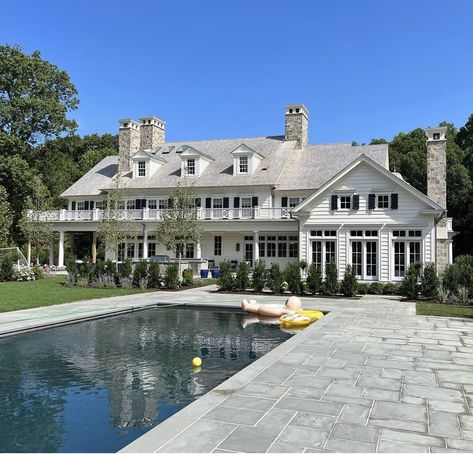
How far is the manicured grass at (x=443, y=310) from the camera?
1411 cm

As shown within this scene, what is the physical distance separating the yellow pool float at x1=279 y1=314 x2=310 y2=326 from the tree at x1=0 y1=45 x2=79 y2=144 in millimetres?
35534

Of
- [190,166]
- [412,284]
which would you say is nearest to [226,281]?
[412,284]

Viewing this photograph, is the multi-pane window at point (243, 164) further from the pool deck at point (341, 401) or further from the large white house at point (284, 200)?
the pool deck at point (341, 401)

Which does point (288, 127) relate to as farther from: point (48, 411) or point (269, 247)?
point (48, 411)

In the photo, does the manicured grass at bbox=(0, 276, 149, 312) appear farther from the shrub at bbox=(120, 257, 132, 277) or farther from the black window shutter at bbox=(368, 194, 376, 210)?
the black window shutter at bbox=(368, 194, 376, 210)

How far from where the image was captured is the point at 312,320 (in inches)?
537

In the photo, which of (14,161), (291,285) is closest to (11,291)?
(291,285)

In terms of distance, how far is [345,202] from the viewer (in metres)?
26.3

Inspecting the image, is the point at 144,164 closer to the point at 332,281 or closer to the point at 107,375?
the point at 332,281

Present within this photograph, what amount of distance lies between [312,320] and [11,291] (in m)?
13.7

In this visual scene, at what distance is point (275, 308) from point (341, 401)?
→ 8.62 metres

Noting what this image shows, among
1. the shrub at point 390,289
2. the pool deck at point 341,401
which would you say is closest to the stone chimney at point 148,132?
the shrub at point 390,289

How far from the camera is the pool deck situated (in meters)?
4.48

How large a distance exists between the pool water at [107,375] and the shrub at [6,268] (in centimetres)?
1596
